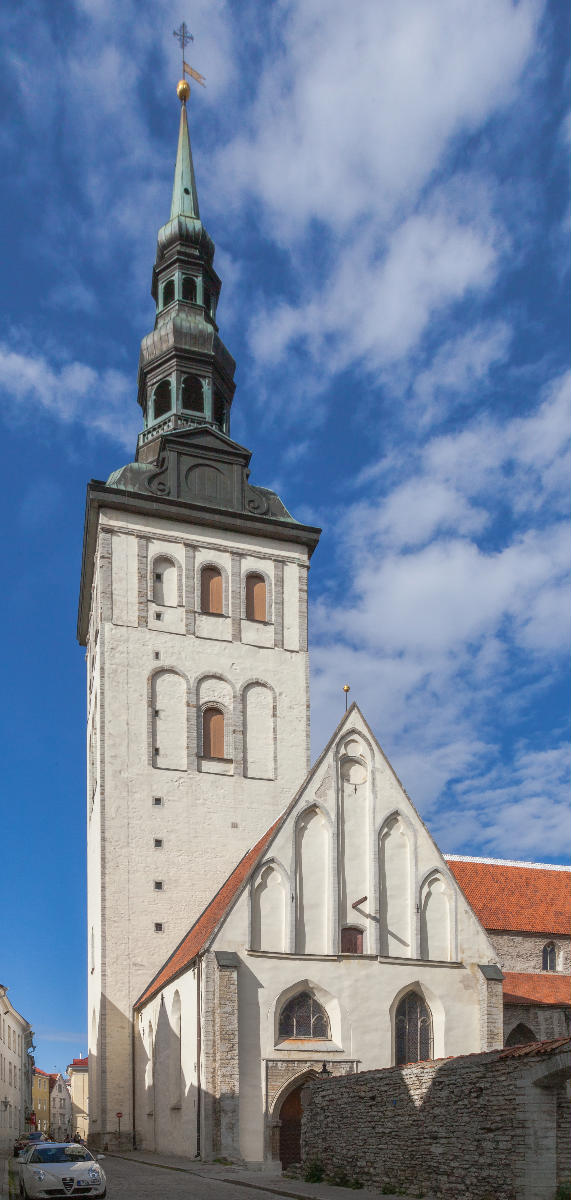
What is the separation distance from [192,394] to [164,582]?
7.55m

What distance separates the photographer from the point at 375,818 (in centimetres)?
2698

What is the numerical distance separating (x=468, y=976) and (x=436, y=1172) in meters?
11.3

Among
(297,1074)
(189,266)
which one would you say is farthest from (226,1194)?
(189,266)

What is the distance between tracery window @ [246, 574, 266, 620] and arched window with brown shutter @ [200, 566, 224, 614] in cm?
93

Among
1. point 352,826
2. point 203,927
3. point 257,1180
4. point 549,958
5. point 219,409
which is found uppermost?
point 219,409

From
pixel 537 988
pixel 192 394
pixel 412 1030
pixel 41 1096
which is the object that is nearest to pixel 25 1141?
pixel 537 988

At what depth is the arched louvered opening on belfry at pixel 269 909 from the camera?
2489 centimetres

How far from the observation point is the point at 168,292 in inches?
1638

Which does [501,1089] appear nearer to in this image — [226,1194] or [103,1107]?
[226,1194]

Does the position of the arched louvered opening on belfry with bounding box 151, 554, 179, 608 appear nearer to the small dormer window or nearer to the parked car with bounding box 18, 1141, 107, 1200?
the small dormer window

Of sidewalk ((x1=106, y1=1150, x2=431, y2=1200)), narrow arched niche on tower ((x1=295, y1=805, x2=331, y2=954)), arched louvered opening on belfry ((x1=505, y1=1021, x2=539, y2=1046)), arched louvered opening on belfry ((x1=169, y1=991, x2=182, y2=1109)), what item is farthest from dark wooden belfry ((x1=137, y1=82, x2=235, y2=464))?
sidewalk ((x1=106, y1=1150, x2=431, y2=1200))

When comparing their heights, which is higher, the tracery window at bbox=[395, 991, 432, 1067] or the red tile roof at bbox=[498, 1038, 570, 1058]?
the red tile roof at bbox=[498, 1038, 570, 1058]

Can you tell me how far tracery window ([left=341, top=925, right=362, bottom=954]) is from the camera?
1012 inches

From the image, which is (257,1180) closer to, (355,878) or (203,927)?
(355,878)
